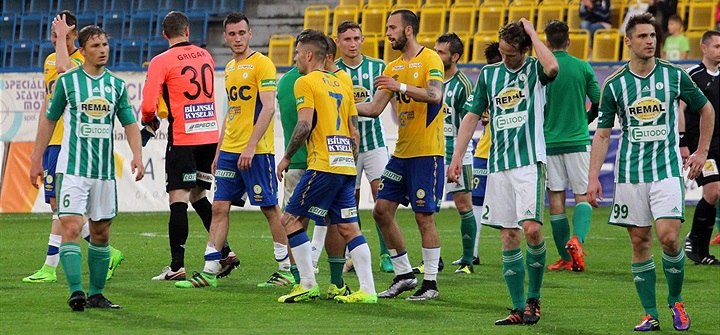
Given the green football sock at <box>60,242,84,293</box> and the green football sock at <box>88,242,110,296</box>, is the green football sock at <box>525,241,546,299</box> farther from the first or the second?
the green football sock at <box>60,242,84,293</box>

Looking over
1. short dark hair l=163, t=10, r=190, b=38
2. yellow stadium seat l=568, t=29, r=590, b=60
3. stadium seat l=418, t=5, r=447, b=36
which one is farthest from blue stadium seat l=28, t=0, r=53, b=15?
short dark hair l=163, t=10, r=190, b=38

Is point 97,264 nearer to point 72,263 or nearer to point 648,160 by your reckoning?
point 72,263

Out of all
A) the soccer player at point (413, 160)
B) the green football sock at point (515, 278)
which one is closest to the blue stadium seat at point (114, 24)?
the soccer player at point (413, 160)

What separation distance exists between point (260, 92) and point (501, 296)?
253 centimetres

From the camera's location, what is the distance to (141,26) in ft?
85.8

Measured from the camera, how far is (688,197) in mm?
18453

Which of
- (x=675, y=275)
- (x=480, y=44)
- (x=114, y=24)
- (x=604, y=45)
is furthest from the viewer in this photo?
(x=114, y=24)

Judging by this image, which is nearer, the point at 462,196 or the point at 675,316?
the point at 675,316

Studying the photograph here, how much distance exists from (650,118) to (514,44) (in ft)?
3.26

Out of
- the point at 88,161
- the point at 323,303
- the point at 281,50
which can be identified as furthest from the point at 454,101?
the point at 281,50

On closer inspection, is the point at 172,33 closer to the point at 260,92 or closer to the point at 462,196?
the point at 260,92

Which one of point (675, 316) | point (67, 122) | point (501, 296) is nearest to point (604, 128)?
point (675, 316)

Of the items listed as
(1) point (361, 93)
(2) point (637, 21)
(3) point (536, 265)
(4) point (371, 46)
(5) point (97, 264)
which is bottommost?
(5) point (97, 264)

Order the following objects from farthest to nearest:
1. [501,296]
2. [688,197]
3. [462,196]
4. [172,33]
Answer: [688,197] → [462,196] → [172,33] → [501,296]
